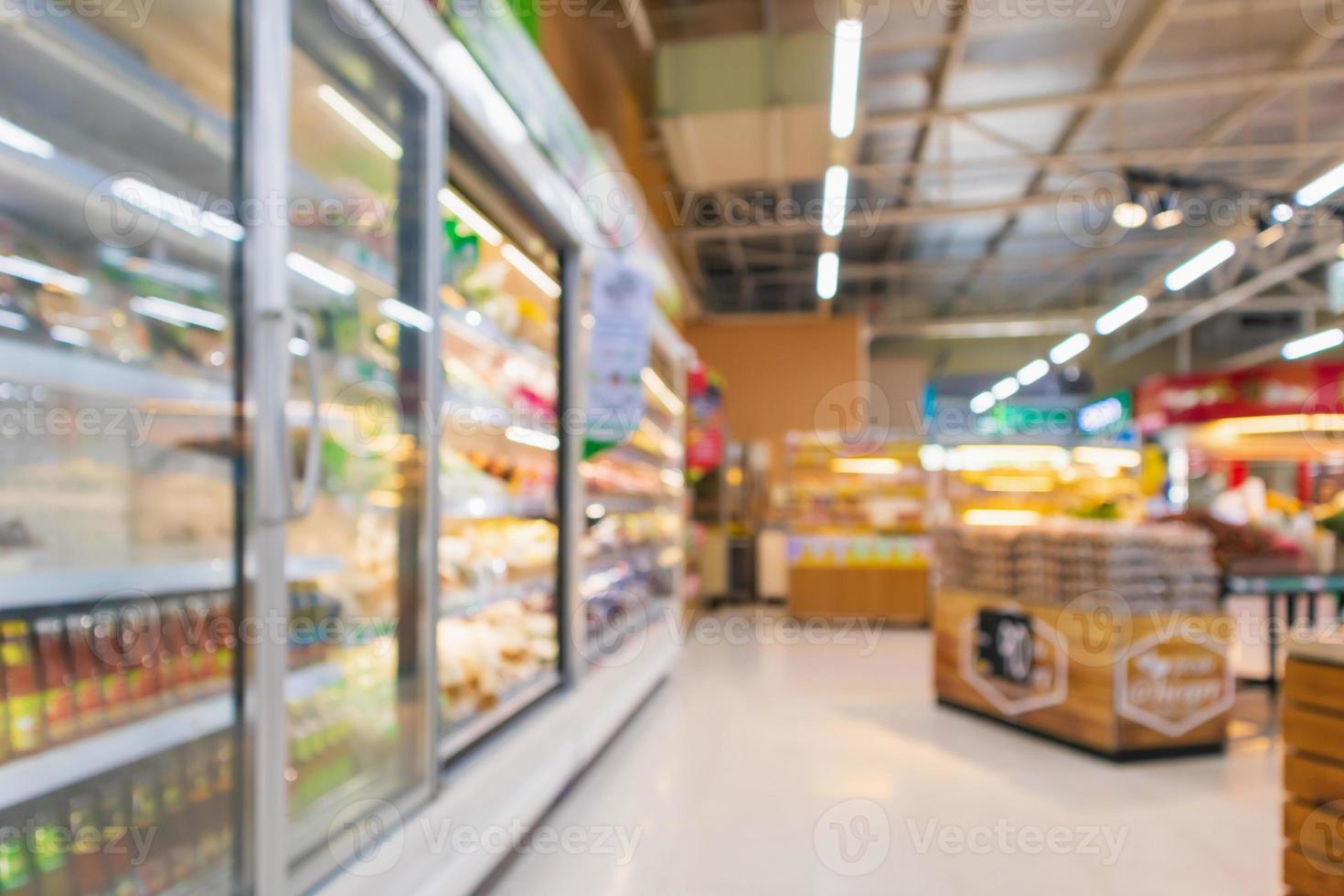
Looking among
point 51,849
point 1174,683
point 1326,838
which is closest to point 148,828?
point 51,849

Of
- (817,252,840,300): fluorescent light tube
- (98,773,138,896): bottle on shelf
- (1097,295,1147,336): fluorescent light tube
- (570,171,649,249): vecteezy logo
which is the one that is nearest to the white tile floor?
(98,773,138,896): bottle on shelf

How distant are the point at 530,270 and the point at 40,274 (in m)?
2.31

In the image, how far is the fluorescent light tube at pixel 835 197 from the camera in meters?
6.87

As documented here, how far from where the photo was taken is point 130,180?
1.46 m

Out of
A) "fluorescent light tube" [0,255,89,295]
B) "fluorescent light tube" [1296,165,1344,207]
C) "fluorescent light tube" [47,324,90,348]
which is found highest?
"fluorescent light tube" [1296,165,1344,207]

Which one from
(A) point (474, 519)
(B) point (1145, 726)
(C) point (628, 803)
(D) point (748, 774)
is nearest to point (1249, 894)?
Answer: (B) point (1145, 726)

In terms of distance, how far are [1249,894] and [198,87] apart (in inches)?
141

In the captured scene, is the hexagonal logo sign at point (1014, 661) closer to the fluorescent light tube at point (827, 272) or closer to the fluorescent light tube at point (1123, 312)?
the fluorescent light tube at point (827, 272)

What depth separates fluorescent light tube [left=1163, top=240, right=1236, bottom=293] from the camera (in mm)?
7730

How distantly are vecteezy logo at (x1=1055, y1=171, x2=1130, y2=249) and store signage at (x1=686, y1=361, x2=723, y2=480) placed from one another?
4.16m

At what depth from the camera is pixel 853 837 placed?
2.81 meters

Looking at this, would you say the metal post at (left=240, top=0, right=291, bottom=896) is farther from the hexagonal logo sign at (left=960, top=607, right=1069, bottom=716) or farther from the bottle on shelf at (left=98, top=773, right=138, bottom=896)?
the hexagonal logo sign at (left=960, top=607, right=1069, bottom=716)

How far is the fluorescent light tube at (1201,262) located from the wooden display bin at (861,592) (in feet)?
13.9

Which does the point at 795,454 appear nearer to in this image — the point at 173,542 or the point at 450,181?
the point at 450,181
